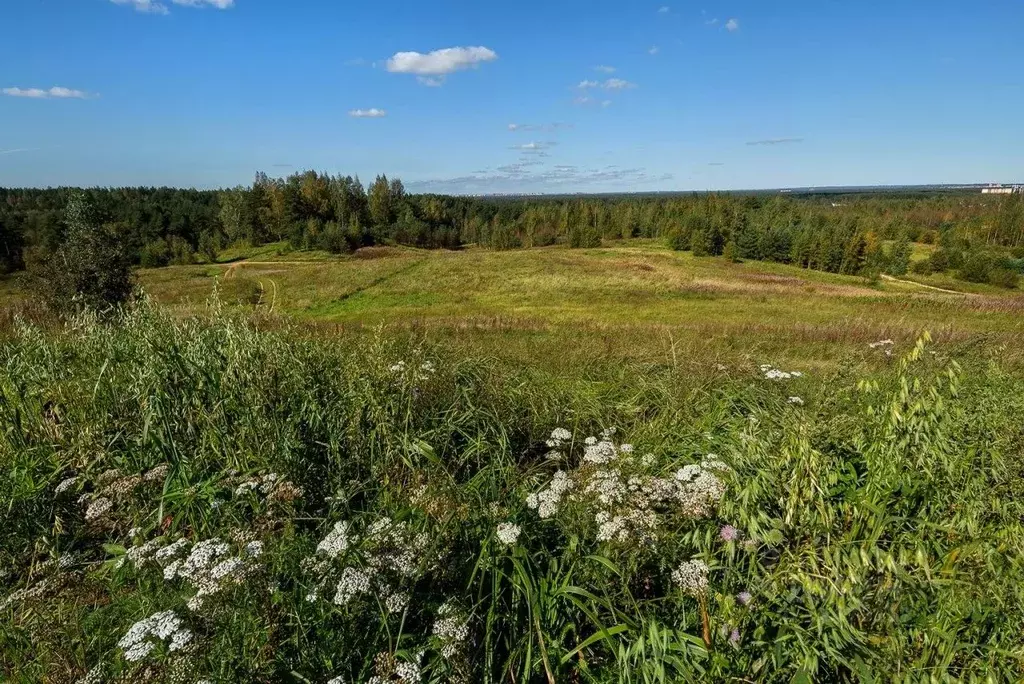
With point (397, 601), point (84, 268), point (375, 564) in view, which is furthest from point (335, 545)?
point (84, 268)

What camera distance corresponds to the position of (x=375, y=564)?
8.24 ft

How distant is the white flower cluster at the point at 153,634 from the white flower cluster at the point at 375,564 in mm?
501

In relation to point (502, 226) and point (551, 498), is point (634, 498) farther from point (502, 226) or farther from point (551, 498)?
point (502, 226)

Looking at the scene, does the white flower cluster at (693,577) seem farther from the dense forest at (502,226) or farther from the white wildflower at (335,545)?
the dense forest at (502,226)

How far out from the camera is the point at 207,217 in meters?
89.6

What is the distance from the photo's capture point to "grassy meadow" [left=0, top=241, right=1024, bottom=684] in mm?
2441

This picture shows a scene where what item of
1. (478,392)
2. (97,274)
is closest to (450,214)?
(97,274)

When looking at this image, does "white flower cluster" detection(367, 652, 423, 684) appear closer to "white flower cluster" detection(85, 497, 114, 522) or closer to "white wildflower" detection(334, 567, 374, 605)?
"white wildflower" detection(334, 567, 374, 605)

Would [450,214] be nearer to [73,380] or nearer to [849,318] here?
[849,318]

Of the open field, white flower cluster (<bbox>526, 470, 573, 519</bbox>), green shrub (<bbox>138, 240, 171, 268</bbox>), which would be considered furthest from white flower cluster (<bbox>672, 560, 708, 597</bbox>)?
green shrub (<bbox>138, 240, 171, 268</bbox>)

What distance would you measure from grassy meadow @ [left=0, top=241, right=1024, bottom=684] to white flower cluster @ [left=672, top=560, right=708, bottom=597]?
0.05 ft

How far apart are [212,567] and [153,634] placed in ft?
1.06

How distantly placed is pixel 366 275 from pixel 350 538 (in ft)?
151

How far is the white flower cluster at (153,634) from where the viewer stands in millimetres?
2080
